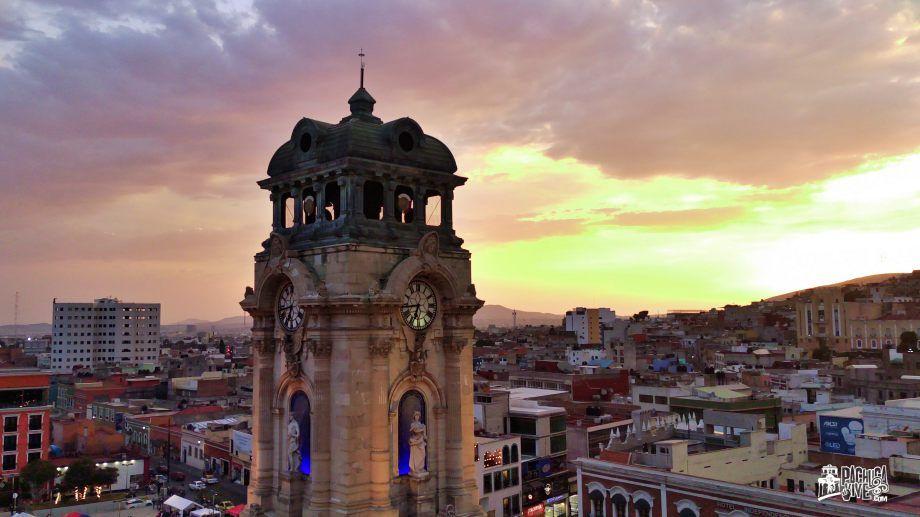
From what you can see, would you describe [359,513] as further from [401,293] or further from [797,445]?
[797,445]

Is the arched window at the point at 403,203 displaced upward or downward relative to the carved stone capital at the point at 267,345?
upward

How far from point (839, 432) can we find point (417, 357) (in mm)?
49808

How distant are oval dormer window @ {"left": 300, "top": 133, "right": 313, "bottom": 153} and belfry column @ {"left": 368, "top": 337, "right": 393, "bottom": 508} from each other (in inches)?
281

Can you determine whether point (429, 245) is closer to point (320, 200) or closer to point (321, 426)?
point (320, 200)

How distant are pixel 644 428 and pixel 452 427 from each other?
39069mm

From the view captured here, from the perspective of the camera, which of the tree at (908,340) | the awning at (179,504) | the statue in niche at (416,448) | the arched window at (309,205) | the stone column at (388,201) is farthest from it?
the tree at (908,340)

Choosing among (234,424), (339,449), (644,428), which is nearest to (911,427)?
(644,428)

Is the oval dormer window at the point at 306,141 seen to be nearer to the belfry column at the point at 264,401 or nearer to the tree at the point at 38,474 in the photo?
the belfry column at the point at 264,401

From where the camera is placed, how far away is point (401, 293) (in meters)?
23.9

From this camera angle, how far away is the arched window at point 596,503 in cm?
4988

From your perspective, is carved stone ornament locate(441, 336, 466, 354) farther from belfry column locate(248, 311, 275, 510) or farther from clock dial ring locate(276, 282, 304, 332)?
belfry column locate(248, 311, 275, 510)

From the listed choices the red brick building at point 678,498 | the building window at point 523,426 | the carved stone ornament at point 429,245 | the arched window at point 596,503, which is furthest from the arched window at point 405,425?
the building window at point 523,426

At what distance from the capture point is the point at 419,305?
25344mm

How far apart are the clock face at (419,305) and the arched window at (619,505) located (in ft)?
94.2
